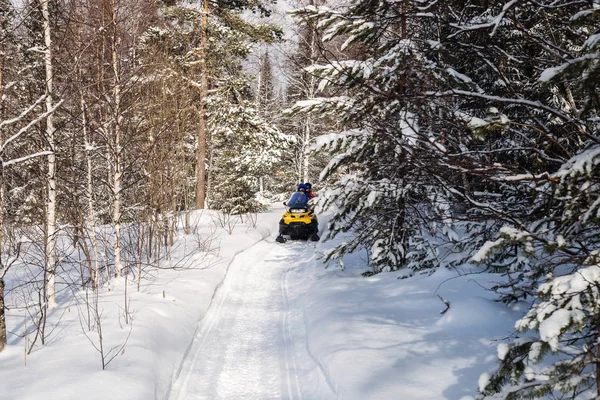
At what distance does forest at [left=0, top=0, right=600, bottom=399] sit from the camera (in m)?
2.67

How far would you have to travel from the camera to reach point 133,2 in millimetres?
7332

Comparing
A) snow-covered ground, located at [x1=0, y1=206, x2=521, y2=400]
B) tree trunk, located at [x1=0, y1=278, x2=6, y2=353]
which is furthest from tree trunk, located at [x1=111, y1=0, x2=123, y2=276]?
tree trunk, located at [x1=0, y1=278, x2=6, y2=353]

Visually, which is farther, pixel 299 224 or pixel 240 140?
pixel 240 140

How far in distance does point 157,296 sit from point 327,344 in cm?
348

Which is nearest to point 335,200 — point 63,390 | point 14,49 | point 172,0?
point 63,390

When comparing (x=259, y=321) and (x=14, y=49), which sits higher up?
(x=14, y=49)

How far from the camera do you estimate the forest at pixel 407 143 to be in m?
2.67

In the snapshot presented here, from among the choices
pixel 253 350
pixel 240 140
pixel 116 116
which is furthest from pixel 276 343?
pixel 240 140

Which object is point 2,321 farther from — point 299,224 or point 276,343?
point 299,224

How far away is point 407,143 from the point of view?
13.7 feet

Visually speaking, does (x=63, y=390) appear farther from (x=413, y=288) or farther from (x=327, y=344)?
(x=413, y=288)

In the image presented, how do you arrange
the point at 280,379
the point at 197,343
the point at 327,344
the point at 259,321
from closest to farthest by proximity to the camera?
the point at 280,379 < the point at 327,344 < the point at 197,343 < the point at 259,321

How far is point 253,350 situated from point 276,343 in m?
0.40

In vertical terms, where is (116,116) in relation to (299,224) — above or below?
above
